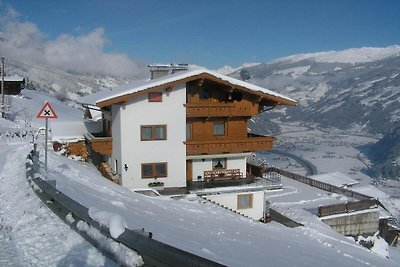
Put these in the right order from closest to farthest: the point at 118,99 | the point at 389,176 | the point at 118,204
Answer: the point at 118,204, the point at 118,99, the point at 389,176

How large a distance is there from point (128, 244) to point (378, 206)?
27924 mm

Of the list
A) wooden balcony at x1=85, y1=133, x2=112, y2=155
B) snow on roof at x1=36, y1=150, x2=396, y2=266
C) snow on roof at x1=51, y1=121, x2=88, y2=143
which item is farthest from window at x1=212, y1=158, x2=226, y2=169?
snow on roof at x1=51, y1=121, x2=88, y2=143

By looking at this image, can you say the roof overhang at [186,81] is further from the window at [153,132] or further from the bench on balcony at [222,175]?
the bench on balcony at [222,175]

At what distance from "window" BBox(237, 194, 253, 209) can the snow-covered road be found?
15.8 meters

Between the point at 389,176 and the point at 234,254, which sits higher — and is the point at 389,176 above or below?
below

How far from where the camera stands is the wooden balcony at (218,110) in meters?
25.8

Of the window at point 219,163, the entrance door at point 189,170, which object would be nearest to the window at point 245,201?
the window at point 219,163

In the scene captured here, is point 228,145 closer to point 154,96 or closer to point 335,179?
point 154,96

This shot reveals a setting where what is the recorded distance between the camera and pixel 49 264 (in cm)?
659

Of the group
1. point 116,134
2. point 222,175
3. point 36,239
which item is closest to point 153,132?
point 116,134

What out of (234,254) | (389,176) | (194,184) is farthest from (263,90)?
(389,176)

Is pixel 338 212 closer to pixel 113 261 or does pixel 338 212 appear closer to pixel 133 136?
pixel 133 136

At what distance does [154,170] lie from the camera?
25516mm

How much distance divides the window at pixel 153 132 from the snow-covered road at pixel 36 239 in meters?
13.3
